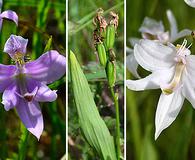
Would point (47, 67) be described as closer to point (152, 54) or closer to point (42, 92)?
point (42, 92)

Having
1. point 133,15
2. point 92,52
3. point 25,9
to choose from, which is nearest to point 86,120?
point 92,52

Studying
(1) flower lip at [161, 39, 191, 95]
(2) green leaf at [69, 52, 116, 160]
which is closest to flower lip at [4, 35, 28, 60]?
(2) green leaf at [69, 52, 116, 160]

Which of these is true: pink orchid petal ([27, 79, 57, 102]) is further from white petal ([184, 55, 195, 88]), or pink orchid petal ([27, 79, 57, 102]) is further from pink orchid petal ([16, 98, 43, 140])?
white petal ([184, 55, 195, 88])

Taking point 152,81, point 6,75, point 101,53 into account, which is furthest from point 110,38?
point 6,75

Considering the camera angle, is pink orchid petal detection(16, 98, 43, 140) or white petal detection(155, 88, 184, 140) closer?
white petal detection(155, 88, 184, 140)

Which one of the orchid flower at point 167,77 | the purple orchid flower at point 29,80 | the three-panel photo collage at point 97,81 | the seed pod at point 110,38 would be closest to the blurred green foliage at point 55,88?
the three-panel photo collage at point 97,81

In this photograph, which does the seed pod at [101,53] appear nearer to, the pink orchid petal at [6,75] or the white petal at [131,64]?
the white petal at [131,64]
